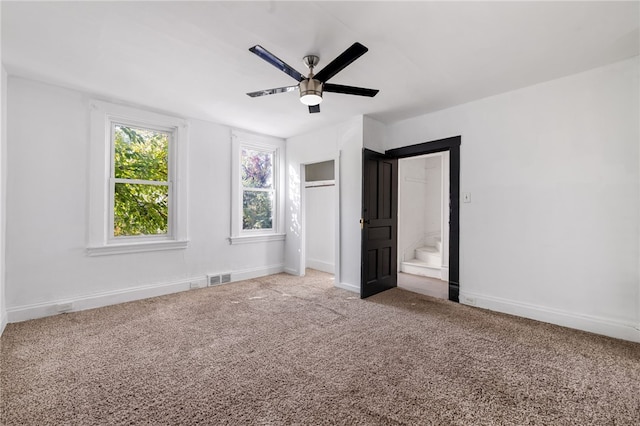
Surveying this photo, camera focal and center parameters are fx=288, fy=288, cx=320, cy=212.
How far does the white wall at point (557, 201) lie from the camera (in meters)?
2.56

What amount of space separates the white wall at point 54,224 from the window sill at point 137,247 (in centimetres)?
6

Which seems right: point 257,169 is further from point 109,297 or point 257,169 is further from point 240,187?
point 109,297

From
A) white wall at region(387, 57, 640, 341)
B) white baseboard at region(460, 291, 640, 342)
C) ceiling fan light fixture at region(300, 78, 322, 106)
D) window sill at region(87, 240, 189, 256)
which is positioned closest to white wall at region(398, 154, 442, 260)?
white wall at region(387, 57, 640, 341)

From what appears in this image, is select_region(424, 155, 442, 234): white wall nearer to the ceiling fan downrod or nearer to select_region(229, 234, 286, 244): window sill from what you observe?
select_region(229, 234, 286, 244): window sill

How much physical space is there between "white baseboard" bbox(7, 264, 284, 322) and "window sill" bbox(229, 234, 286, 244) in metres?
0.48

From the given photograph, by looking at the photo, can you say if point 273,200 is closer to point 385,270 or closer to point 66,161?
point 385,270

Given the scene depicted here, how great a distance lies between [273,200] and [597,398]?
4496 millimetres

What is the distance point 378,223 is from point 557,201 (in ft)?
6.46

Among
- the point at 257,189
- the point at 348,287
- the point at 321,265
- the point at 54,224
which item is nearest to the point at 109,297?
the point at 54,224

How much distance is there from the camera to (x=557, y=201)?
9.48 feet

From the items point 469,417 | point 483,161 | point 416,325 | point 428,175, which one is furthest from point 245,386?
point 428,175

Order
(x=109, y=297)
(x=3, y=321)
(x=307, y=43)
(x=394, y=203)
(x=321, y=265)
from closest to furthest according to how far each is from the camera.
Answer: (x=307, y=43) → (x=3, y=321) → (x=109, y=297) → (x=394, y=203) → (x=321, y=265)

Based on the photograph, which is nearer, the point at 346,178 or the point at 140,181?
the point at 140,181

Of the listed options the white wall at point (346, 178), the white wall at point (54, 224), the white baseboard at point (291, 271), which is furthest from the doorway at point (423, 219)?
the white wall at point (54, 224)
